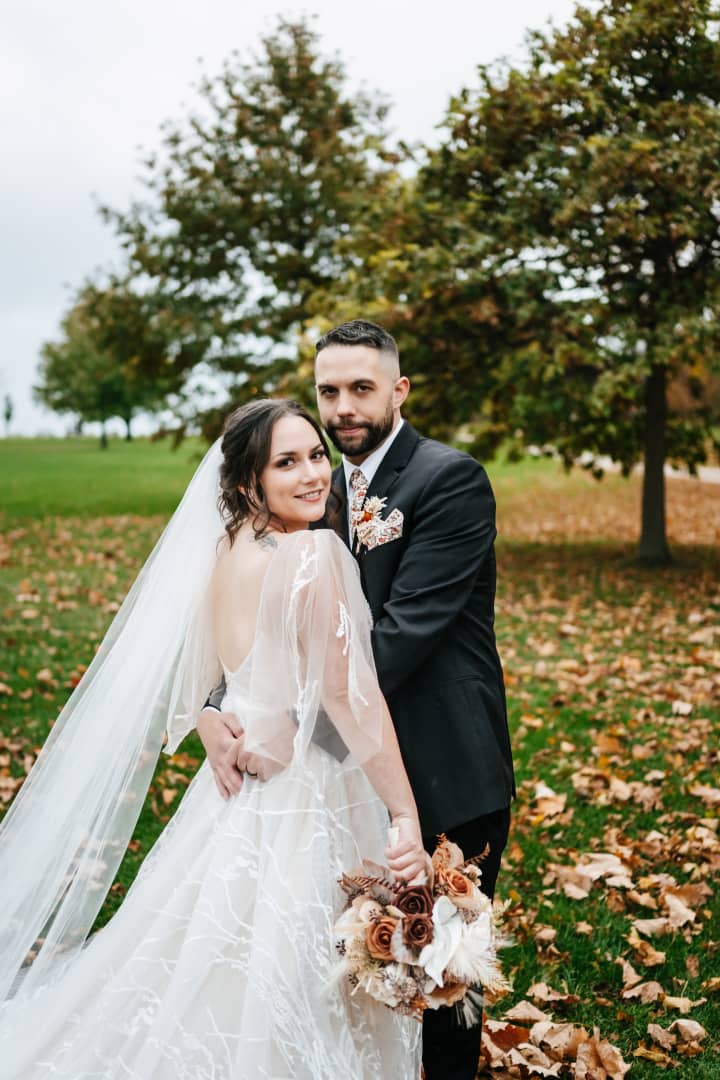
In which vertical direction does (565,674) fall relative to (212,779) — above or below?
below

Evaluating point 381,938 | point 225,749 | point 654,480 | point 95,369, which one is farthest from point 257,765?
point 95,369

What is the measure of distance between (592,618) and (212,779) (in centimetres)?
883

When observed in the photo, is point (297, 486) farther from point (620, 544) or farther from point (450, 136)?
point (620, 544)

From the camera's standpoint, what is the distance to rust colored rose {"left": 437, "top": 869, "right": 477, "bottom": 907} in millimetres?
2592

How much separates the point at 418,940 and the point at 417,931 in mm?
22

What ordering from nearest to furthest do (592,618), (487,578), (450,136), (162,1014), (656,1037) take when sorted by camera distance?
(162,1014)
(487,578)
(656,1037)
(592,618)
(450,136)

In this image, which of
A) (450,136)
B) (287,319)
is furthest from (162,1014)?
(287,319)

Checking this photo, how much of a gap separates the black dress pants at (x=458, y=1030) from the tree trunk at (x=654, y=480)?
482 inches

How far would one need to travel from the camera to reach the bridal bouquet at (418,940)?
249 cm

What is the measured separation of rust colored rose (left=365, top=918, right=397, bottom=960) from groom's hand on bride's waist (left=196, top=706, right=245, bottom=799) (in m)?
0.65

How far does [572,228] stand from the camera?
1313 cm

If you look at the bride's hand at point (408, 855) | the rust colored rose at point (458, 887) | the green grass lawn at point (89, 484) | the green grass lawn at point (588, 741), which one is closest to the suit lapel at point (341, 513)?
the bride's hand at point (408, 855)

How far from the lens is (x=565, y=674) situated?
9031 millimetres

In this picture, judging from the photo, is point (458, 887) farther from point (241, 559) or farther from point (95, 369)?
point (95, 369)
